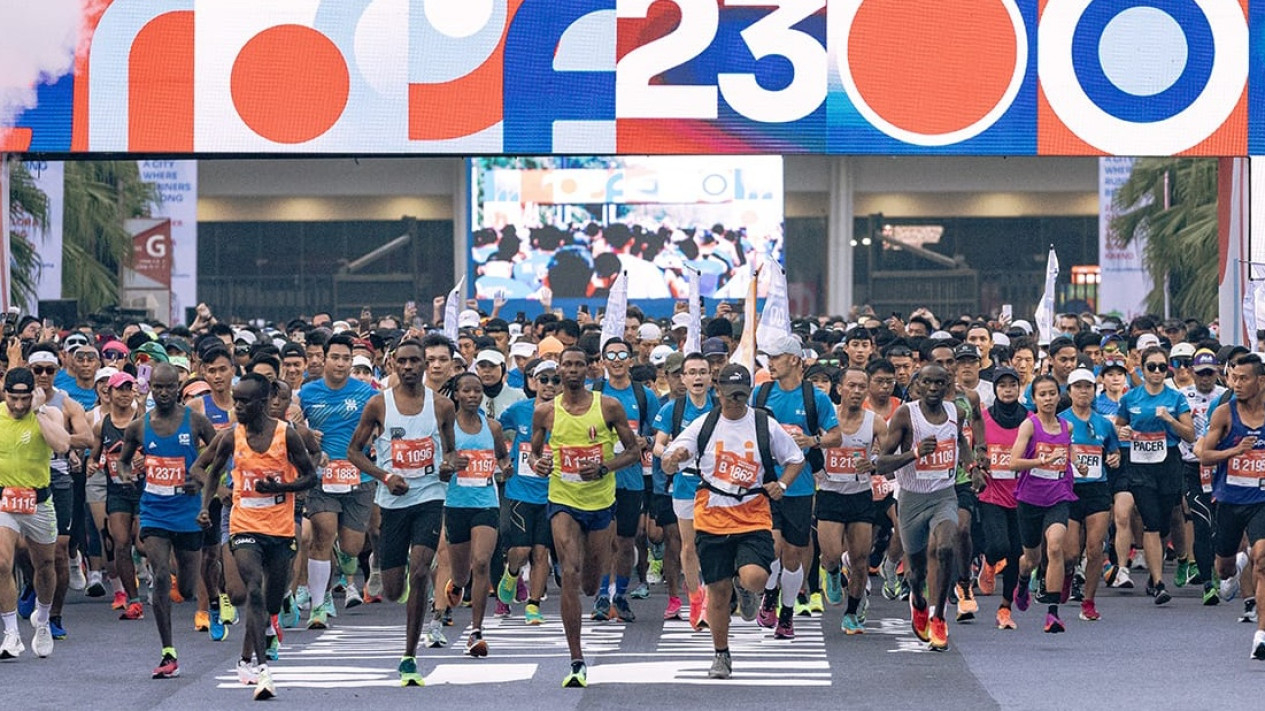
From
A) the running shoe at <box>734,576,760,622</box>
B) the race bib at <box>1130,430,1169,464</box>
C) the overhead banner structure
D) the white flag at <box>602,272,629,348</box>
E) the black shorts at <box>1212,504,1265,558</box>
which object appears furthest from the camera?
the overhead banner structure

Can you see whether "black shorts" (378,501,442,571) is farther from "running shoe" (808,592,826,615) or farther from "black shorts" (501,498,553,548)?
"running shoe" (808,592,826,615)

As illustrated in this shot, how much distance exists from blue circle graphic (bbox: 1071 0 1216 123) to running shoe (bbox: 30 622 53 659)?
15.4 meters

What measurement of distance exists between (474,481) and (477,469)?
0.08 metres

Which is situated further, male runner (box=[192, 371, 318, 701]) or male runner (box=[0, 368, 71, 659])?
male runner (box=[0, 368, 71, 659])

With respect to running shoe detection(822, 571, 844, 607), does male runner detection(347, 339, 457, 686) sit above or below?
above

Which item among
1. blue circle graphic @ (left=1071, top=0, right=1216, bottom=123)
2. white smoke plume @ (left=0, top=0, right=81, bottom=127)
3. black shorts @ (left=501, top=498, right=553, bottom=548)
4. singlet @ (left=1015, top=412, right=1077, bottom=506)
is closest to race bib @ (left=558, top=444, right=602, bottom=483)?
black shorts @ (left=501, top=498, right=553, bottom=548)

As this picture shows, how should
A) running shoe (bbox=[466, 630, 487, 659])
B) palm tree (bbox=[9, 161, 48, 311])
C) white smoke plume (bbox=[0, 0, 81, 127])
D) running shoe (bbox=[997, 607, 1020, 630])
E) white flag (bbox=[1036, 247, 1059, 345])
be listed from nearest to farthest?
running shoe (bbox=[466, 630, 487, 659]), running shoe (bbox=[997, 607, 1020, 630]), white flag (bbox=[1036, 247, 1059, 345]), white smoke plume (bbox=[0, 0, 81, 127]), palm tree (bbox=[9, 161, 48, 311])

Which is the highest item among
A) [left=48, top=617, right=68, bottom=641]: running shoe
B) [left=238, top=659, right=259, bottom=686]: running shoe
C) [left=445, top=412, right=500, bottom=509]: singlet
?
[left=445, top=412, right=500, bottom=509]: singlet

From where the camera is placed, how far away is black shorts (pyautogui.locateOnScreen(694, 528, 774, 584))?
42.0 ft

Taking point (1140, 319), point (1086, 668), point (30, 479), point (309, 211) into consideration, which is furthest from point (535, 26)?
point (309, 211)

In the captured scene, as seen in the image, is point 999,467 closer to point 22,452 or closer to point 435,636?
point 435,636

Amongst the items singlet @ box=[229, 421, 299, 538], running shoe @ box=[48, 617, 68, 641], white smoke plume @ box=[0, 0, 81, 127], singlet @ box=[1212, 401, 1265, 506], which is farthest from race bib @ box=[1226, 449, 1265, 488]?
white smoke plume @ box=[0, 0, 81, 127]

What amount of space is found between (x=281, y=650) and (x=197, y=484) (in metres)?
1.21

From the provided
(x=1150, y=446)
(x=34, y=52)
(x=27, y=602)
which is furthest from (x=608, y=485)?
(x=34, y=52)
